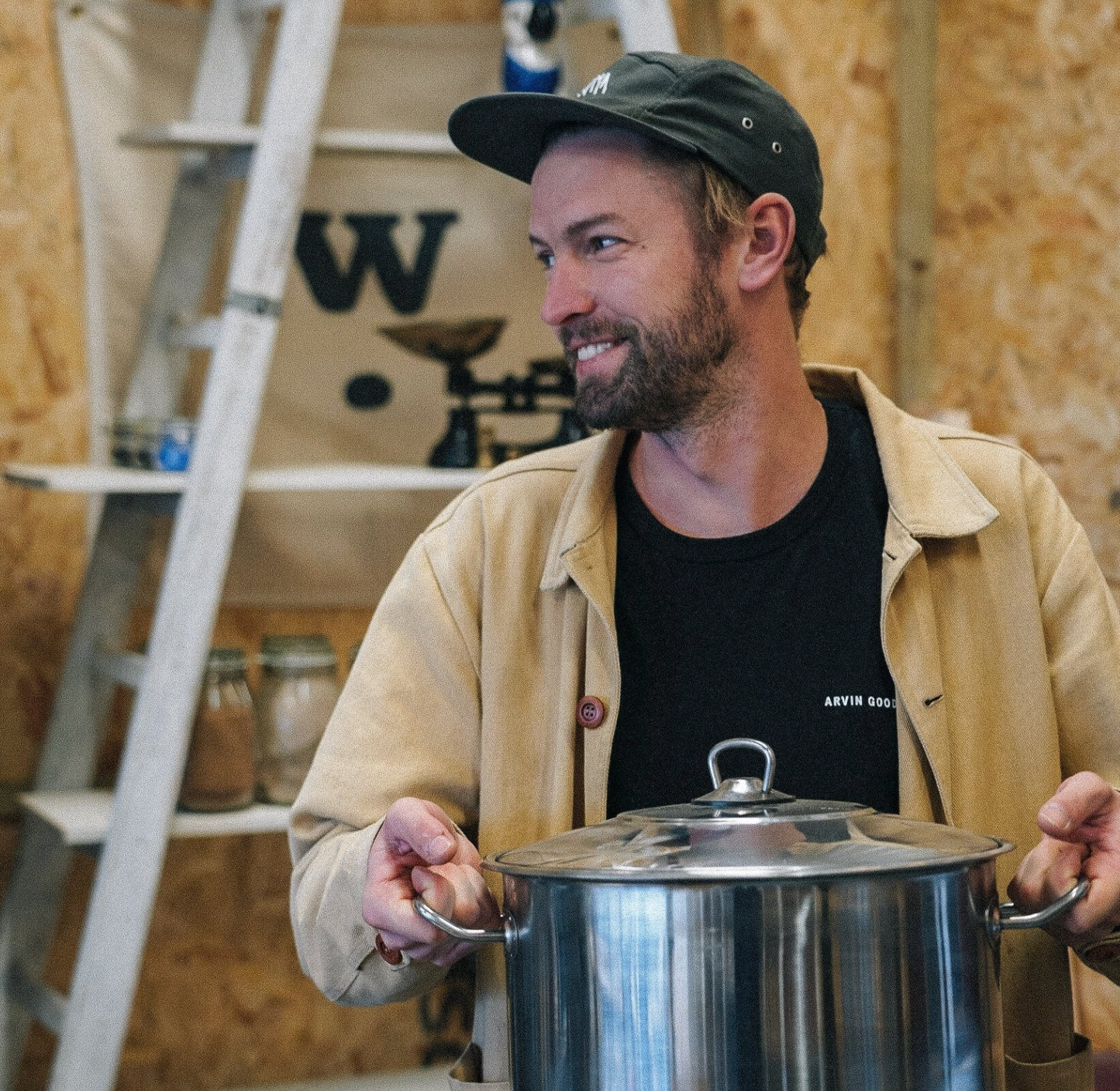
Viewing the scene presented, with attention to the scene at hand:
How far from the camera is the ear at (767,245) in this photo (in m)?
1.39

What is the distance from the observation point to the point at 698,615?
1.34m

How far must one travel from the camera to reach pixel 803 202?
142cm

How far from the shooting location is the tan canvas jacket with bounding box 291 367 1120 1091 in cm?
129

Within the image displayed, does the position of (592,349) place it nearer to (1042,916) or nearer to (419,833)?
(419,833)

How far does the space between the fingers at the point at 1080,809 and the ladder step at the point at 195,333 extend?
1401mm

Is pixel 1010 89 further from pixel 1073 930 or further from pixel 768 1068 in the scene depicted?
pixel 768 1068

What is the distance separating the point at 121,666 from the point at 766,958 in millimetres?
1491

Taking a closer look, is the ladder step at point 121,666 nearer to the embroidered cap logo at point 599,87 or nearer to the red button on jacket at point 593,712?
the red button on jacket at point 593,712

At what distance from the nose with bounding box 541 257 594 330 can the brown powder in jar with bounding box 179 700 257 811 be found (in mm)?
1066

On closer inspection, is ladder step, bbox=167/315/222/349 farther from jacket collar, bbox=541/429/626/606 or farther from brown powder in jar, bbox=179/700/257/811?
jacket collar, bbox=541/429/626/606

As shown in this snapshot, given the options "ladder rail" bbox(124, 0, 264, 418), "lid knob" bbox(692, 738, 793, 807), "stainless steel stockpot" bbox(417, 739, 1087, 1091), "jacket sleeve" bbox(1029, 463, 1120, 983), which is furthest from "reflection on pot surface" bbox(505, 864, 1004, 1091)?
"ladder rail" bbox(124, 0, 264, 418)

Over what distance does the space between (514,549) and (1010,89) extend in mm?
1738

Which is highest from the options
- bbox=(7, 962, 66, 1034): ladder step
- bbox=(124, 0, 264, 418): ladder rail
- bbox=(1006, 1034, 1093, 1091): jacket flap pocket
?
bbox=(124, 0, 264, 418): ladder rail

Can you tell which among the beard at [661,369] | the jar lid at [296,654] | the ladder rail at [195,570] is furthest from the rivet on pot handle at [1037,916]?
→ the jar lid at [296,654]
